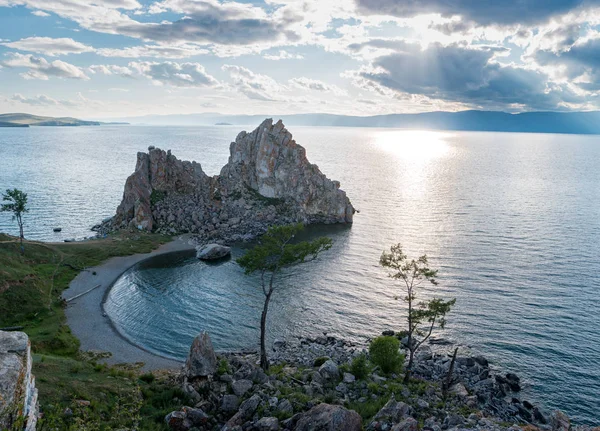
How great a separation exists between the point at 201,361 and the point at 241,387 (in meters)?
4.63

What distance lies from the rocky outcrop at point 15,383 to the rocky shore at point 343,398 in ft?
52.6

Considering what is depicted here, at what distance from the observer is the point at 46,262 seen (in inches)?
3051

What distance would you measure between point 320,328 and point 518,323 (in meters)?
27.9

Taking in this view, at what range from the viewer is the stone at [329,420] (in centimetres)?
2627

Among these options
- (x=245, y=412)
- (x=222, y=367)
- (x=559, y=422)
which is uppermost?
(x=245, y=412)

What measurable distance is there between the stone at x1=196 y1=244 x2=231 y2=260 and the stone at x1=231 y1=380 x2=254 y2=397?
55226 mm

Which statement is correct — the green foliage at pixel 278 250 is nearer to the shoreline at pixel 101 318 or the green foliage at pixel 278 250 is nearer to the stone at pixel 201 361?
the stone at pixel 201 361

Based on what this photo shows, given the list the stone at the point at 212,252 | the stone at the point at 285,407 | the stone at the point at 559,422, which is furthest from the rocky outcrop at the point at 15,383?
the stone at the point at 212,252

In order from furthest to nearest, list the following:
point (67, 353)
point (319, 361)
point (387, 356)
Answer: point (67, 353) → point (319, 361) → point (387, 356)

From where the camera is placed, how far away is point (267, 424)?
92.1 ft

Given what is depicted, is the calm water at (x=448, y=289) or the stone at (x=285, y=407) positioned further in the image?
the calm water at (x=448, y=289)

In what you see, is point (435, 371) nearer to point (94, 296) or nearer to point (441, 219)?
point (94, 296)

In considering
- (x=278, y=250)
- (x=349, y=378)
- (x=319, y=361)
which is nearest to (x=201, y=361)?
(x=278, y=250)

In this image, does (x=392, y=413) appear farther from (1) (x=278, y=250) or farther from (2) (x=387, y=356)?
(1) (x=278, y=250)
